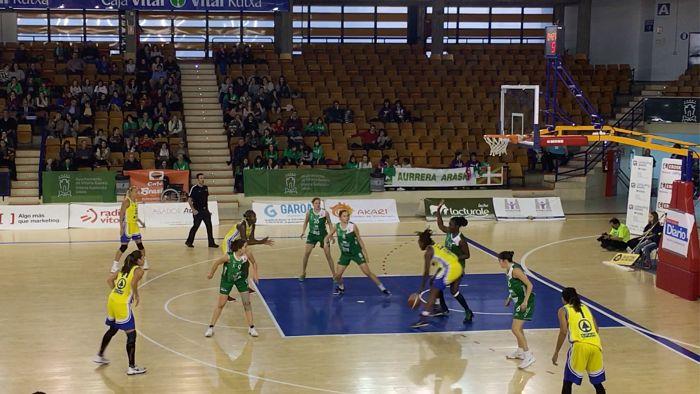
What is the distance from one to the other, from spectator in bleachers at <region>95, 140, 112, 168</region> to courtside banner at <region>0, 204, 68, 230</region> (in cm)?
312

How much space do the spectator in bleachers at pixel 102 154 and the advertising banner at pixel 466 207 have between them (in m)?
9.55

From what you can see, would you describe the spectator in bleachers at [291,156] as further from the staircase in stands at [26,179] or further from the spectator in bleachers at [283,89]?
the staircase in stands at [26,179]

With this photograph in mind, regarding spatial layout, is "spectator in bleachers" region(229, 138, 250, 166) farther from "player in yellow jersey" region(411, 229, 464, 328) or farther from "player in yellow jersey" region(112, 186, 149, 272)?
"player in yellow jersey" region(411, 229, 464, 328)

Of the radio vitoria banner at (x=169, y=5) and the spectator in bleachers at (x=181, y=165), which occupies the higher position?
the radio vitoria banner at (x=169, y=5)

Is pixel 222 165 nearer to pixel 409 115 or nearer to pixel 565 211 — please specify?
pixel 409 115

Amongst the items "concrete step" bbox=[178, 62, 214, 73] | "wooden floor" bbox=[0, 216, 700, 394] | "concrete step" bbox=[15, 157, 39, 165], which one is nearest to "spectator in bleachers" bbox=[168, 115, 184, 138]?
"concrete step" bbox=[15, 157, 39, 165]

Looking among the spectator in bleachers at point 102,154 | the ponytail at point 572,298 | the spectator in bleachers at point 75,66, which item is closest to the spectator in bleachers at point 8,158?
the spectator in bleachers at point 102,154

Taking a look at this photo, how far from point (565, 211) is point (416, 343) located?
50.4 ft

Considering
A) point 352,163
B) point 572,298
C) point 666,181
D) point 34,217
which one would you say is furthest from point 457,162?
point 572,298

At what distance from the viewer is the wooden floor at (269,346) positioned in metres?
12.6

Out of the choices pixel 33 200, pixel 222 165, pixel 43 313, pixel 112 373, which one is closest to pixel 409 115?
pixel 222 165

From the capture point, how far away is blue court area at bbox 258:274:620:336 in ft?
50.5

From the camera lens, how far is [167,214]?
2548 centimetres

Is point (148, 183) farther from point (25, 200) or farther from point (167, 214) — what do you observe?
point (25, 200)
